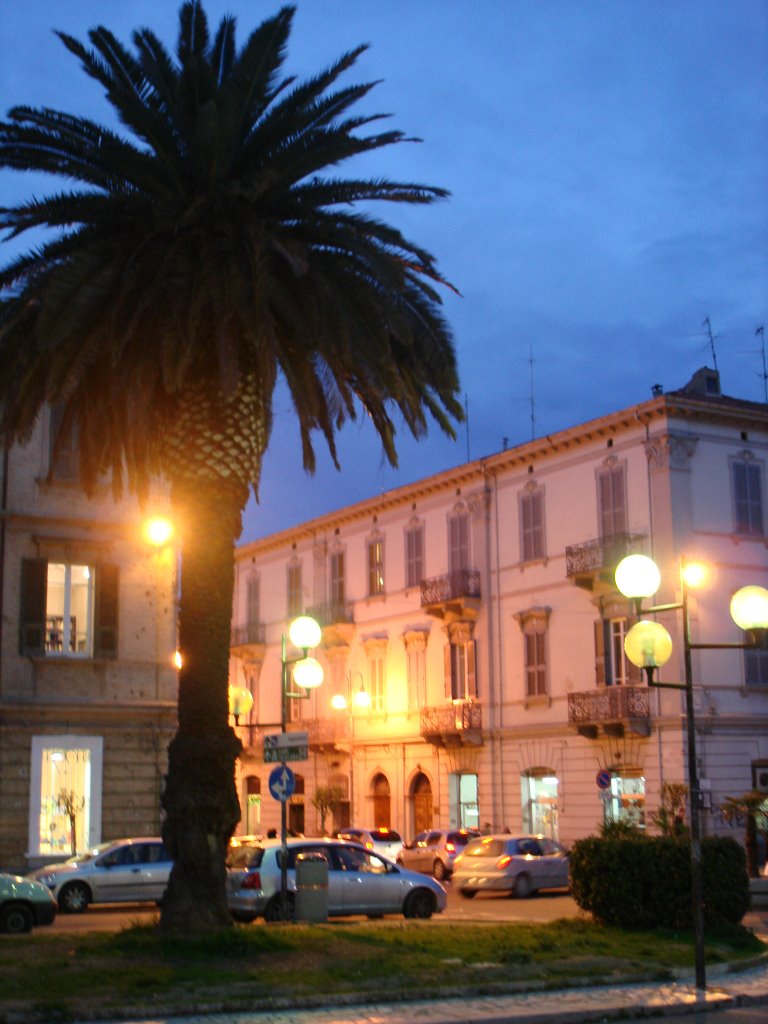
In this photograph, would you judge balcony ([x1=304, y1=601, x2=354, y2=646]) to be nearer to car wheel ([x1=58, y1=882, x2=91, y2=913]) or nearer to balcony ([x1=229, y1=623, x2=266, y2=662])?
balcony ([x1=229, y1=623, x2=266, y2=662])

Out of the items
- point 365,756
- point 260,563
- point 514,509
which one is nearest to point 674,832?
point 514,509

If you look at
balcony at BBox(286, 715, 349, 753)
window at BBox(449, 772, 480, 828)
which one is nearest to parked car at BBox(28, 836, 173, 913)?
window at BBox(449, 772, 480, 828)

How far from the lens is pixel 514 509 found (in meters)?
48.0

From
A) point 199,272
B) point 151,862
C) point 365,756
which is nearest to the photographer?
point 199,272

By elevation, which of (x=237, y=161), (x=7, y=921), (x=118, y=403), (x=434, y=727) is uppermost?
(x=237, y=161)

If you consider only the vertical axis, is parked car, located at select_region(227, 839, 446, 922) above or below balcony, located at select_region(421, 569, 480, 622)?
below

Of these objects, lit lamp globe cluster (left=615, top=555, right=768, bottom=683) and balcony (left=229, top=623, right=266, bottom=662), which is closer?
lit lamp globe cluster (left=615, top=555, right=768, bottom=683)

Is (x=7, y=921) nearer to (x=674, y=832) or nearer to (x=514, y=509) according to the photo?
(x=674, y=832)

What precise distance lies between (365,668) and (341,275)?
127ft

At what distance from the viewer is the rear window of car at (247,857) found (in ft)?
73.2

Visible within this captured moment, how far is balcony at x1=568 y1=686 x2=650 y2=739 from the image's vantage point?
4103 cm

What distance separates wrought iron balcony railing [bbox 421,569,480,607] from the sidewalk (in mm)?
33714

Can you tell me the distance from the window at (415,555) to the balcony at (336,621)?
4386mm

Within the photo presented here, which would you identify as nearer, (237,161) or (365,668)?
(237,161)
